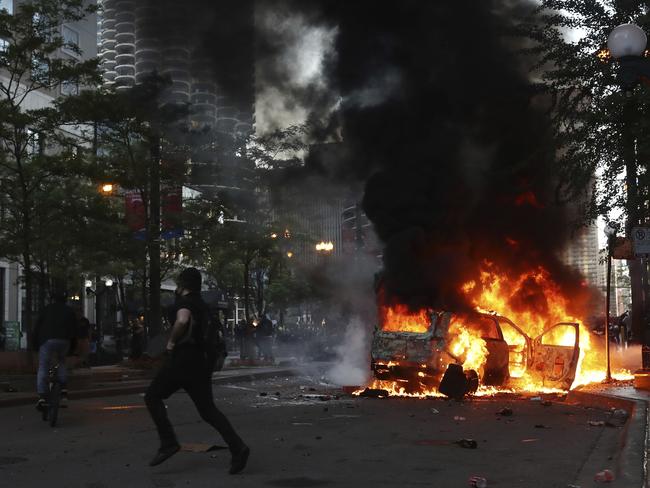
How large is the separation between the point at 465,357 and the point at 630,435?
5.62 meters

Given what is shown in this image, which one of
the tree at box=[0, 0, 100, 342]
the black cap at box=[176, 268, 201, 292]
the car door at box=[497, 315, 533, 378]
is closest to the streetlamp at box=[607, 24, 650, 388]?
the car door at box=[497, 315, 533, 378]

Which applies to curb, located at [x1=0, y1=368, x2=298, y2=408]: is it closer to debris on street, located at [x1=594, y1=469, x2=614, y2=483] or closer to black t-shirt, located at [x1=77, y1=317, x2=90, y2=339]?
black t-shirt, located at [x1=77, y1=317, x2=90, y2=339]

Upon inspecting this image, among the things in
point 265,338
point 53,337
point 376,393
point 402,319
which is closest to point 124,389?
point 376,393

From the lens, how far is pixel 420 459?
7305 mm

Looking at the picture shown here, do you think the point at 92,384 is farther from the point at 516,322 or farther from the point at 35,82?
the point at 516,322

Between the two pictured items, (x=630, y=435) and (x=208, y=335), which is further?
(x=630, y=435)

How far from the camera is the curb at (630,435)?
6.06m

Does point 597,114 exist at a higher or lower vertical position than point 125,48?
Result: lower

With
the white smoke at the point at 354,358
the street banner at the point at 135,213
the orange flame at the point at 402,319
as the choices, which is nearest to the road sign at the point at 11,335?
the street banner at the point at 135,213

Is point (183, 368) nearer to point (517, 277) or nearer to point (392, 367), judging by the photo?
point (392, 367)

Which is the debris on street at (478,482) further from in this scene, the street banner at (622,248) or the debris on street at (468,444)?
the street banner at (622,248)

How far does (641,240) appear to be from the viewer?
40.5 feet

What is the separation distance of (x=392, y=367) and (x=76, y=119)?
901cm

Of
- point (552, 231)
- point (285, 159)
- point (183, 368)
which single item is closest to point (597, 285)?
point (552, 231)
